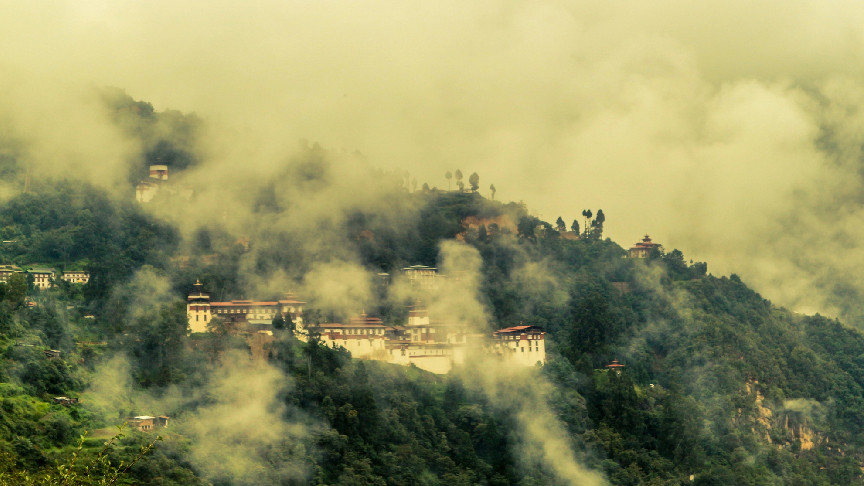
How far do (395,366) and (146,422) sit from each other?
56.4 ft

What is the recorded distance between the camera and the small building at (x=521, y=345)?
78.9 m

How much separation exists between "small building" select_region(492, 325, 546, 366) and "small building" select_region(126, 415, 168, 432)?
22.5m

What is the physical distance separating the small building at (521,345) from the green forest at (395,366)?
1.35m

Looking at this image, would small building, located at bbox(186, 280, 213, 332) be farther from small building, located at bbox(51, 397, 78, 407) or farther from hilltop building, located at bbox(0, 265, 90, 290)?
small building, located at bbox(51, 397, 78, 407)

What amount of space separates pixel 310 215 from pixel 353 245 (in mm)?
4501

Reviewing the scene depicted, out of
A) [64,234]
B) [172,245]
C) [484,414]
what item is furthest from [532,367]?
[64,234]

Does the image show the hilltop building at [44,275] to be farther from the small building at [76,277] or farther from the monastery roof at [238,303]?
the monastery roof at [238,303]

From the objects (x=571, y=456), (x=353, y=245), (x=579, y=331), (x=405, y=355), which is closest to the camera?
(x=571, y=456)

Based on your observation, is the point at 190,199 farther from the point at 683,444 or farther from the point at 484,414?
the point at 683,444

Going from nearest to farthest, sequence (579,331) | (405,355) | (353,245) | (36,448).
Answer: (36,448) → (405,355) → (579,331) → (353,245)

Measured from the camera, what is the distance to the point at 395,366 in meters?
75.6

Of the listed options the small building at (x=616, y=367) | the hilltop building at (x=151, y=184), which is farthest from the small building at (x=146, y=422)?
the hilltop building at (x=151, y=184)

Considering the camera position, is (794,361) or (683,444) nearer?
(683,444)

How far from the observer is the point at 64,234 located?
277 ft
